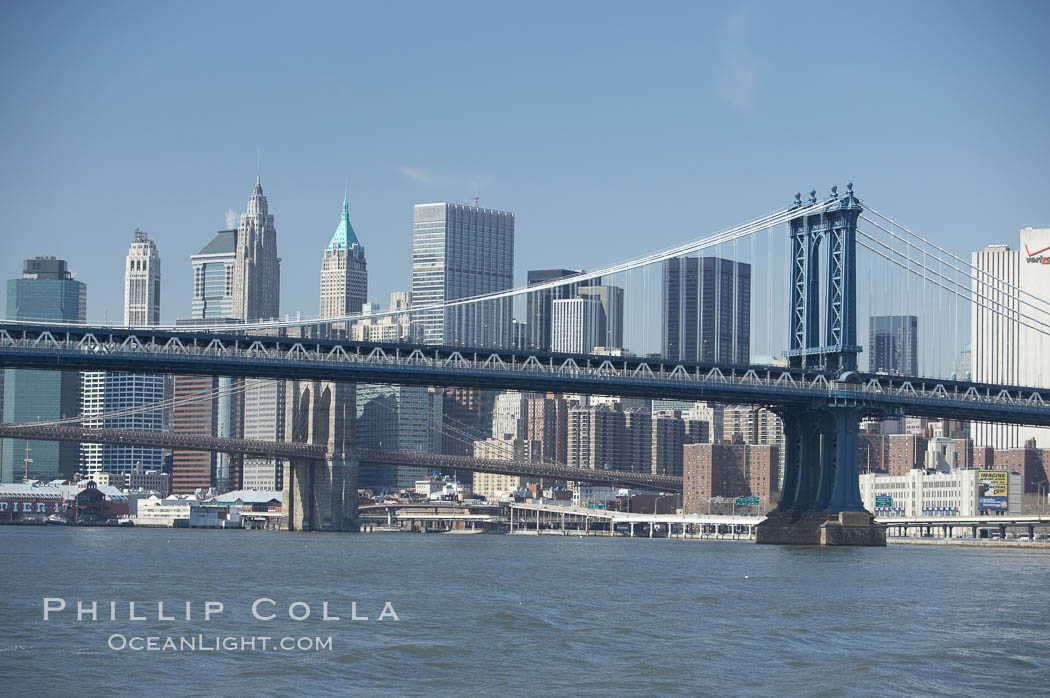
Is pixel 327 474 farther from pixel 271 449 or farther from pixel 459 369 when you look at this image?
pixel 459 369

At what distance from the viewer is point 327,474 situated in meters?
142

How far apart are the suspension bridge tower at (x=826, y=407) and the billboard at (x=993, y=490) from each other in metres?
90.8

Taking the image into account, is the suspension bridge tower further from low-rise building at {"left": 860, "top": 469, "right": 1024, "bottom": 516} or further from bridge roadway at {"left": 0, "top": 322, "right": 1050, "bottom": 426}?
low-rise building at {"left": 860, "top": 469, "right": 1024, "bottom": 516}

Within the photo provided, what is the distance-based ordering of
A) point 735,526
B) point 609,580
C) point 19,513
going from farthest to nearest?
point 19,513, point 735,526, point 609,580

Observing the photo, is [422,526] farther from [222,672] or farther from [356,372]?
[222,672]

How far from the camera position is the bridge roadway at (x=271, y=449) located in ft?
403

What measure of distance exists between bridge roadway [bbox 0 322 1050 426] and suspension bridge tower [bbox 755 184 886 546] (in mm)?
1143

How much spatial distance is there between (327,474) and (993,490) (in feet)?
247

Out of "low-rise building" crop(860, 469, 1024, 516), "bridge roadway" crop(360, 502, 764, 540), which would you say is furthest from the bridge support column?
"low-rise building" crop(860, 469, 1024, 516)

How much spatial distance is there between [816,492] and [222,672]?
61.7 meters

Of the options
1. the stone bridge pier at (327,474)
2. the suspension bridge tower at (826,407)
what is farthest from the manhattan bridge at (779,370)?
the stone bridge pier at (327,474)

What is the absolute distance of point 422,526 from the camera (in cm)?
19925

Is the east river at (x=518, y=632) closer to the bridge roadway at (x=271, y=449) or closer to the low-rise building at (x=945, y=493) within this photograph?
the bridge roadway at (x=271, y=449)

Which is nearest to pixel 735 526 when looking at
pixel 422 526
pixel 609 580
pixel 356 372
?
pixel 422 526
